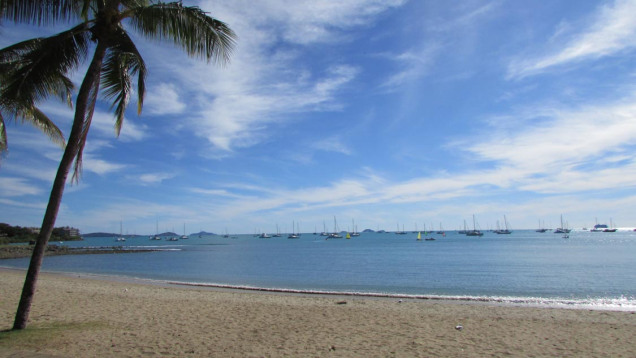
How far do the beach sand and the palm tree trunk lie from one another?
80 cm

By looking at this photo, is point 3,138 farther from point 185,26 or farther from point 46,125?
point 185,26

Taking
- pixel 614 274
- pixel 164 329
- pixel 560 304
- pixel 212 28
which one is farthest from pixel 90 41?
pixel 614 274

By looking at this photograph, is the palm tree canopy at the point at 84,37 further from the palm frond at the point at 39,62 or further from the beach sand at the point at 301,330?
the beach sand at the point at 301,330

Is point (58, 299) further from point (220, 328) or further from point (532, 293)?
point (532, 293)

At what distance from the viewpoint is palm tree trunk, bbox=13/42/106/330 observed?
7.32 meters

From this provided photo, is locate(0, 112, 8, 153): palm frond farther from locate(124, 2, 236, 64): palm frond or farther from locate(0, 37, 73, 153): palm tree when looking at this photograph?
locate(124, 2, 236, 64): palm frond

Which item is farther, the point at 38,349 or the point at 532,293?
the point at 532,293

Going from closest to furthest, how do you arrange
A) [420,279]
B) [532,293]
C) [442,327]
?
[442,327]
[532,293]
[420,279]

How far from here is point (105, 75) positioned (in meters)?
8.68

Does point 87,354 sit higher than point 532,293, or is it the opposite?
point 87,354

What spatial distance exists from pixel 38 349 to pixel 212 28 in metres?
6.72

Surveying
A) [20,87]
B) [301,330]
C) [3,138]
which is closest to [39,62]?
[20,87]

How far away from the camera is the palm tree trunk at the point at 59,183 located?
24.0ft

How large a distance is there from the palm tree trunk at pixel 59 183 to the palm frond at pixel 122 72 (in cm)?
83
